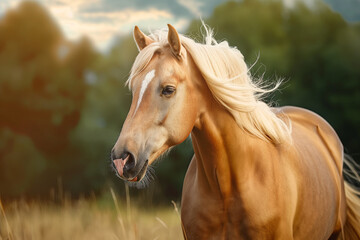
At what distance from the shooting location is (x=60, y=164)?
38.7 ft

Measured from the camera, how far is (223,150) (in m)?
2.63

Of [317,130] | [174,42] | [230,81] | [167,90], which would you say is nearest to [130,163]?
[167,90]

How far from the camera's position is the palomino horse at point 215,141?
7.75 ft

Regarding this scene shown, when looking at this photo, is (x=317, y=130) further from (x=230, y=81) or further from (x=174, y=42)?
(x=174, y=42)

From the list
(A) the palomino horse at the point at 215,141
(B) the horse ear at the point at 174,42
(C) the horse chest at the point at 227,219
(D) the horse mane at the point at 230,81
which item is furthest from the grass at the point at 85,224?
(B) the horse ear at the point at 174,42

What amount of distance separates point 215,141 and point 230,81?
0.43 meters

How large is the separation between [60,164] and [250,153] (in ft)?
32.8

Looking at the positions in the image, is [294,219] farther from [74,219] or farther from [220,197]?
[74,219]

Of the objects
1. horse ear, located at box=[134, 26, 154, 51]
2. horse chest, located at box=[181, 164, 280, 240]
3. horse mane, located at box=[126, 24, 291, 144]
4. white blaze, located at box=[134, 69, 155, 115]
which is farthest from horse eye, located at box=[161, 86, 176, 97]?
horse chest, located at box=[181, 164, 280, 240]

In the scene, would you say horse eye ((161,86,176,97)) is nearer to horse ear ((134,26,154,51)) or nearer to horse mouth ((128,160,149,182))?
horse mouth ((128,160,149,182))

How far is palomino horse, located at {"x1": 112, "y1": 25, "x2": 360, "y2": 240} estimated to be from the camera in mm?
2361

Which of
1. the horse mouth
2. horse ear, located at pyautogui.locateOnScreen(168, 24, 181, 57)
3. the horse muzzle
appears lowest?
the horse mouth

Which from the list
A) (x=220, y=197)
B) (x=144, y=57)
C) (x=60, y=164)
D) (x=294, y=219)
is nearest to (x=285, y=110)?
(x=294, y=219)

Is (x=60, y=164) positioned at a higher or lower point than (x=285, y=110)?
lower
